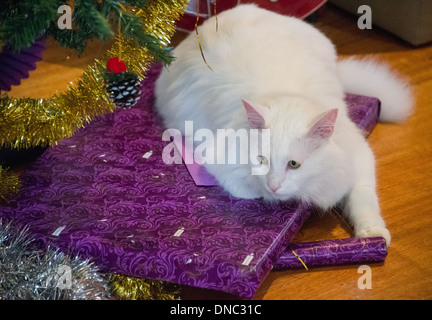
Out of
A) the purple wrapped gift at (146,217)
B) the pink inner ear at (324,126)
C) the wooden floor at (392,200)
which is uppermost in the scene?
the pink inner ear at (324,126)

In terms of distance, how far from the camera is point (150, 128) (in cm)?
181

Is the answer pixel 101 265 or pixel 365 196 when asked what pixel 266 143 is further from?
pixel 101 265

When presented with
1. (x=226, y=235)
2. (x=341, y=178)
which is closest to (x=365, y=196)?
(x=341, y=178)

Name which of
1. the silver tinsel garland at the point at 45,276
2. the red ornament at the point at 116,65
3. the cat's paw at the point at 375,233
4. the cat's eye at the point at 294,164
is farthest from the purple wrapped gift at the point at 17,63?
the cat's paw at the point at 375,233

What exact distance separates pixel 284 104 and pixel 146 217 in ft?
1.45

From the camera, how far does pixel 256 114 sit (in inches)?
51.3

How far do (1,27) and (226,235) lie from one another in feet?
2.20

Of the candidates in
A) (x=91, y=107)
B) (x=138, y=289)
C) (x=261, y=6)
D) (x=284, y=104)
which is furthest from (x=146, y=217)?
(x=261, y=6)

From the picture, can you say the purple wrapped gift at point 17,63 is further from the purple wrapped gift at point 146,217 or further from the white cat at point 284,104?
the white cat at point 284,104

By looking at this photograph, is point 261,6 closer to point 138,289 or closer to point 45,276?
point 138,289

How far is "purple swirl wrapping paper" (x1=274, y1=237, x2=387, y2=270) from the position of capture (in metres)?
1.38

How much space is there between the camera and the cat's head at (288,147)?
1.30m

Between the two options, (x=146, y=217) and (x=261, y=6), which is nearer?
(x=146, y=217)

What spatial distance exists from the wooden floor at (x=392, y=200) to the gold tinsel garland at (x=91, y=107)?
0.47ft
